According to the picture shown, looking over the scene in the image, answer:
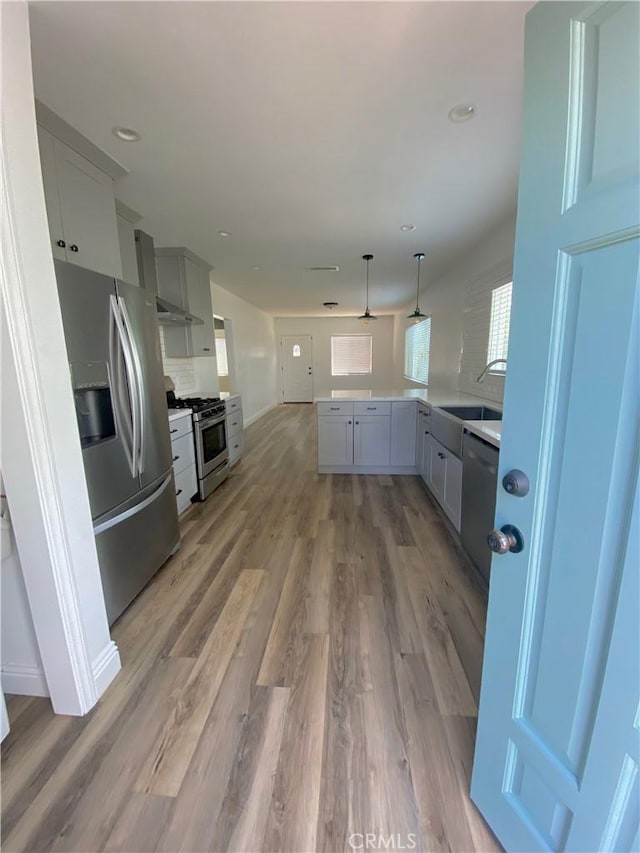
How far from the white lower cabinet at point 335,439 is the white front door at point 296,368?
5993mm

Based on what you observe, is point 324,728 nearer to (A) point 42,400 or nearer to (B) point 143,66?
(A) point 42,400

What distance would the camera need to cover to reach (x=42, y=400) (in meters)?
1.16

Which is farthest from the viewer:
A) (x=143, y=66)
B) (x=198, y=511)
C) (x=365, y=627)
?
(x=198, y=511)

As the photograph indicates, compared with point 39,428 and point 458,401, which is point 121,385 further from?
point 458,401

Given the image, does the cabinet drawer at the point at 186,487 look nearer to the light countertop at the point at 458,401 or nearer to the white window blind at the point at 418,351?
the light countertop at the point at 458,401

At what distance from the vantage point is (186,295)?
147 inches

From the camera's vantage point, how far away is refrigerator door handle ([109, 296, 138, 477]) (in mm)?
1705

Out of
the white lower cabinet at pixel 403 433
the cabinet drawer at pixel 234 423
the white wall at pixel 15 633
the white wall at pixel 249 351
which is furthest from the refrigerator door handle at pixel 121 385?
the white wall at pixel 249 351

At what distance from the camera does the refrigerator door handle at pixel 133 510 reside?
1.63 m

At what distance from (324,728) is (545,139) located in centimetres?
186

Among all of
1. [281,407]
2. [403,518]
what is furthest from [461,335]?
[281,407]

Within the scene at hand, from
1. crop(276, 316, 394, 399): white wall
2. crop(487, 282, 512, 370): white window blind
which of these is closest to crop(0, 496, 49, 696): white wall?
crop(487, 282, 512, 370): white window blind

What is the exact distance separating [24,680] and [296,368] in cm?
880

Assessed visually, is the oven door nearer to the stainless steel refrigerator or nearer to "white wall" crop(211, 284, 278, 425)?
the stainless steel refrigerator
